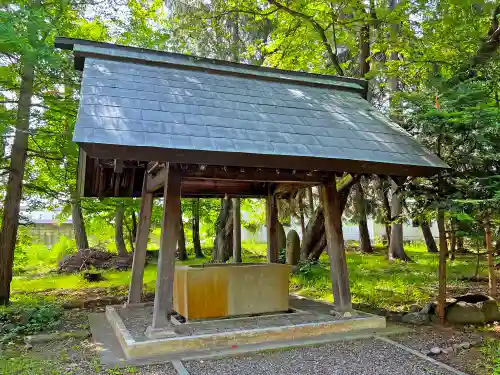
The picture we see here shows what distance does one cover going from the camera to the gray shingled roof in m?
4.88

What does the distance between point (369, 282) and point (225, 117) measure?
7760mm

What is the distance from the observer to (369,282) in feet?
37.1

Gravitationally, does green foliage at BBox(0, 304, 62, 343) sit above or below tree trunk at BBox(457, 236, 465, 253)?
below

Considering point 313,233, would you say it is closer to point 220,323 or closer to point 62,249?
point 220,323

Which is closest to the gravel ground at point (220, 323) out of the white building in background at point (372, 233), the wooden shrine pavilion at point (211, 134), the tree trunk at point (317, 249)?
the wooden shrine pavilion at point (211, 134)

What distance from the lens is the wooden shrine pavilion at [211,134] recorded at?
4875 millimetres

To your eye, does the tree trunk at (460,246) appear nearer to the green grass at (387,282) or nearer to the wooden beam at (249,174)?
the green grass at (387,282)

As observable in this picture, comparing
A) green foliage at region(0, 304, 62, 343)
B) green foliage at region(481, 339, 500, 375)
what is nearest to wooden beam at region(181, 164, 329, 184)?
green foliage at region(481, 339, 500, 375)

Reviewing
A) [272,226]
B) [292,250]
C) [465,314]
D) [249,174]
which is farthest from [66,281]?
[465,314]

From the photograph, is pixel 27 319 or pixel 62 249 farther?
pixel 62 249

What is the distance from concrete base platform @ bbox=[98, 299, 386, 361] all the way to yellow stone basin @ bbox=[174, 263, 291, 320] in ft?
0.84

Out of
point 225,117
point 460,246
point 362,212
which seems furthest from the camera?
point 460,246

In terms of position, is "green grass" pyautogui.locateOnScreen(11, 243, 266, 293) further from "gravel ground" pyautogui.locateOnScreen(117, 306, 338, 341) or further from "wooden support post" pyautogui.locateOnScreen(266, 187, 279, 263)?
"gravel ground" pyautogui.locateOnScreen(117, 306, 338, 341)

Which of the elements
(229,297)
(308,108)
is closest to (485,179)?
(308,108)
